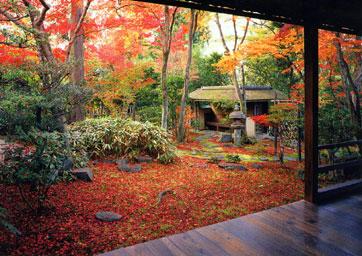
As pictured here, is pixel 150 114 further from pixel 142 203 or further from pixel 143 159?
pixel 142 203

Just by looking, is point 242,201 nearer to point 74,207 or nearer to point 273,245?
point 273,245

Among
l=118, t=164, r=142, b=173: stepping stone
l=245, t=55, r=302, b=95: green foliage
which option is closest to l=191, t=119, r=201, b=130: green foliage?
l=245, t=55, r=302, b=95: green foliage

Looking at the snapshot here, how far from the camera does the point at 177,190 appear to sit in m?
6.30

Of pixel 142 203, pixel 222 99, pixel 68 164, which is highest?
pixel 222 99

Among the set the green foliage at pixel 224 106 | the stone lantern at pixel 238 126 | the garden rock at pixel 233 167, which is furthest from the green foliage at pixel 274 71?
the garden rock at pixel 233 167

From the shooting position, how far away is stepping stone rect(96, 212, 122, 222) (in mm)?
4582

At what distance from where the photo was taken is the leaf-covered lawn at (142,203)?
12.7 ft

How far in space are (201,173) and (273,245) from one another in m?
4.45

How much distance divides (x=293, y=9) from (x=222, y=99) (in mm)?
11731

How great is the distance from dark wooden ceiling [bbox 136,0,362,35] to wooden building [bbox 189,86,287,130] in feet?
35.5

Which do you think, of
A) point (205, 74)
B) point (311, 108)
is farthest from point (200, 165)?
point (205, 74)

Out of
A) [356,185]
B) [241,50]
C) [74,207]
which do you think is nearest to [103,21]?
[241,50]

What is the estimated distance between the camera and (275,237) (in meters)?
3.48

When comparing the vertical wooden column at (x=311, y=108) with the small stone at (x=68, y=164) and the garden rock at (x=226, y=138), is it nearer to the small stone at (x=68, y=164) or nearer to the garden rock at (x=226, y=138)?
the small stone at (x=68, y=164)
